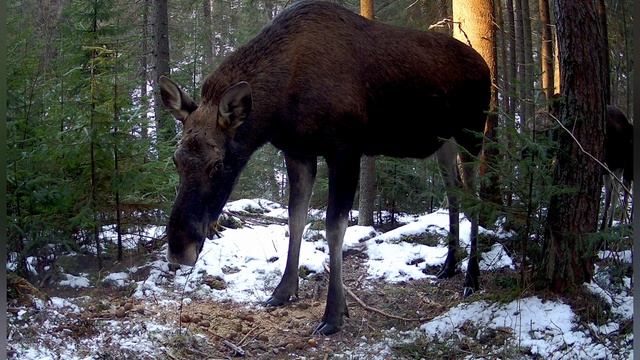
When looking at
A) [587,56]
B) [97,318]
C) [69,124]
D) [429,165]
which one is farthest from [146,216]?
[587,56]

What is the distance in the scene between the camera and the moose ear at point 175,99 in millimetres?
4555

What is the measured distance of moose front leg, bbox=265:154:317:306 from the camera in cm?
550

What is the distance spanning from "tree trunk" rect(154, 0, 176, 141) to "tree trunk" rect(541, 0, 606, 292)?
338 centimetres

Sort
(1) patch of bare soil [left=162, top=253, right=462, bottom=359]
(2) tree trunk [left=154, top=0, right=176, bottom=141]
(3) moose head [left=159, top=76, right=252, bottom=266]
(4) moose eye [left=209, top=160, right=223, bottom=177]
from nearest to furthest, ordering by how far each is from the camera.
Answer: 1. (3) moose head [left=159, top=76, right=252, bottom=266]
2. (1) patch of bare soil [left=162, top=253, right=462, bottom=359]
3. (4) moose eye [left=209, top=160, right=223, bottom=177]
4. (2) tree trunk [left=154, top=0, right=176, bottom=141]

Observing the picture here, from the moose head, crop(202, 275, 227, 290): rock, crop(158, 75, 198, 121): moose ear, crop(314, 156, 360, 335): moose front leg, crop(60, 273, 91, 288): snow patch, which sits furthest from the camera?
crop(202, 275, 227, 290): rock

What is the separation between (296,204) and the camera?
571 cm

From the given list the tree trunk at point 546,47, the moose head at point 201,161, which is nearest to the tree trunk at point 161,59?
the moose head at point 201,161

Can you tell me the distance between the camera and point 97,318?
4066mm

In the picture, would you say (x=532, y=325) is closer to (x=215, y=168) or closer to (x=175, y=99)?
(x=215, y=168)

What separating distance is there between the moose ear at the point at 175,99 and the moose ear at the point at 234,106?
28 cm

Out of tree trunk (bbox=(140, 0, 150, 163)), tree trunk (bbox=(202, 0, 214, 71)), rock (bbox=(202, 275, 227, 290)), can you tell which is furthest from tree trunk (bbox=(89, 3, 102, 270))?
tree trunk (bbox=(202, 0, 214, 71))

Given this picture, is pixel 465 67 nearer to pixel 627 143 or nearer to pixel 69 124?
pixel 627 143

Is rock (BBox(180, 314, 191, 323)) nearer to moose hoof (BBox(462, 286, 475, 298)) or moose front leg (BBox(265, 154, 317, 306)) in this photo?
moose front leg (BBox(265, 154, 317, 306))

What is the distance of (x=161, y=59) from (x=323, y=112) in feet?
6.79
